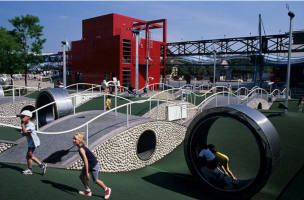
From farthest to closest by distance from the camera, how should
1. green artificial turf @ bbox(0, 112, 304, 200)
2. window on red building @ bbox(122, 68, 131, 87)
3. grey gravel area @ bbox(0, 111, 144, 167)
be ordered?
window on red building @ bbox(122, 68, 131, 87) → grey gravel area @ bbox(0, 111, 144, 167) → green artificial turf @ bbox(0, 112, 304, 200)

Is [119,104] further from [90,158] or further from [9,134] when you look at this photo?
[90,158]

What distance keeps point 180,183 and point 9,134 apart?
7.20 m

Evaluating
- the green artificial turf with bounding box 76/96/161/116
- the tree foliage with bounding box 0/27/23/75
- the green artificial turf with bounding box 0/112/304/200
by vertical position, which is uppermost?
the tree foliage with bounding box 0/27/23/75

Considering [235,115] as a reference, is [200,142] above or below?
below

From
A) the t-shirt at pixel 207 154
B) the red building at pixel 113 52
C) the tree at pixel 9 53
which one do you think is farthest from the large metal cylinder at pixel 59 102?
the red building at pixel 113 52

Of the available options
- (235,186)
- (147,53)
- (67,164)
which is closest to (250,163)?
(235,186)

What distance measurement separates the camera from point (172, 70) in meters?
96.5

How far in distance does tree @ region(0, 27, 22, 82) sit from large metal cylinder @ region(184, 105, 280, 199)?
24165mm

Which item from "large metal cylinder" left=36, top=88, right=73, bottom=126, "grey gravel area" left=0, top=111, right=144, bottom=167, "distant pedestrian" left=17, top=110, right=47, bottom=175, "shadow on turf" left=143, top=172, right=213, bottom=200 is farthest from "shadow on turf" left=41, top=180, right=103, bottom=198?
"large metal cylinder" left=36, top=88, right=73, bottom=126

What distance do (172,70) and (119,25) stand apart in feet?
206

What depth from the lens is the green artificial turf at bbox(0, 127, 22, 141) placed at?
1126 centimetres

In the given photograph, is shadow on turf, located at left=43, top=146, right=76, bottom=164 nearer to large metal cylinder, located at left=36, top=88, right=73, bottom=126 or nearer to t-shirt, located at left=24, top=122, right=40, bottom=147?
t-shirt, located at left=24, top=122, right=40, bottom=147

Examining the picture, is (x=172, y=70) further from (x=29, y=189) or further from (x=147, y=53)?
(x=29, y=189)

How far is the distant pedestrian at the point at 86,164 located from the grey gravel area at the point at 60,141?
2150 mm
